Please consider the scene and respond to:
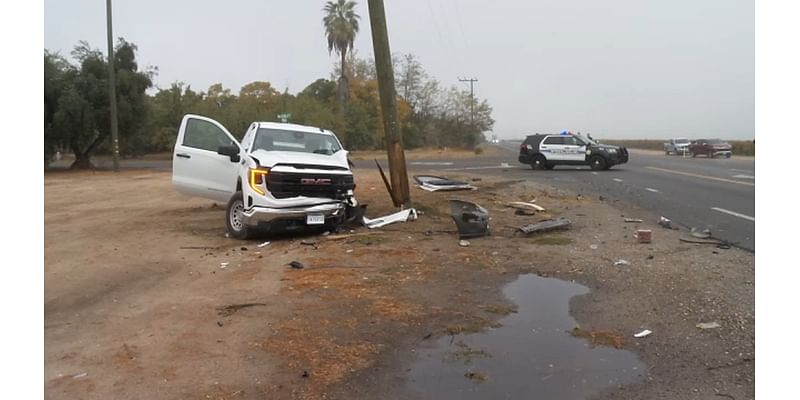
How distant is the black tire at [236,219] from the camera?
36.0 feet

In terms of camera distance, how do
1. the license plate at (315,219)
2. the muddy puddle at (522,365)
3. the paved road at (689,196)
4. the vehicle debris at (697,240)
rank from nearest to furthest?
1. the muddy puddle at (522,365)
2. the vehicle debris at (697,240)
3. the license plate at (315,219)
4. the paved road at (689,196)

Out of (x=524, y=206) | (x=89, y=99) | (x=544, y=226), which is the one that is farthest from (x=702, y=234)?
(x=89, y=99)

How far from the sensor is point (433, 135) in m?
73.1

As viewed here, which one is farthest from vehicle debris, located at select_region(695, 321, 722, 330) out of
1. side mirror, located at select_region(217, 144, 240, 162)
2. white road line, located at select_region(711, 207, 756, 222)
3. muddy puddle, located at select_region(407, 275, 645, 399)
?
side mirror, located at select_region(217, 144, 240, 162)

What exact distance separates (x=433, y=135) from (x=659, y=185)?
52.8m

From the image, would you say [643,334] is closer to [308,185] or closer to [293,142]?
[308,185]

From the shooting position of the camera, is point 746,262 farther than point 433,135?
No

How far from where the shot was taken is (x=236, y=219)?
1116 cm

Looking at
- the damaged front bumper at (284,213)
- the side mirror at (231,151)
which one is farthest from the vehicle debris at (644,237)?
the side mirror at (231,151)

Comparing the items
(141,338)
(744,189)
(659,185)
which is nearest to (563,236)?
(141,338)

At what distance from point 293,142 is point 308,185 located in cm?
160

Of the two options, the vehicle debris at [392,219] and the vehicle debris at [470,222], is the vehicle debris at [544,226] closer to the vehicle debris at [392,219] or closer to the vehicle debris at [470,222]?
the vehicle debris at [470,222]

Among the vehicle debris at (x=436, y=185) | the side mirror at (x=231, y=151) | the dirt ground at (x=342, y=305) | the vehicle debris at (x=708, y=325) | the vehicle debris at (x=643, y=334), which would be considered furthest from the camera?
the vehicle debris at (x=436, y=185)

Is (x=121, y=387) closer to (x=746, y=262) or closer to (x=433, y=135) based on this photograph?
(x=746, y=262)
